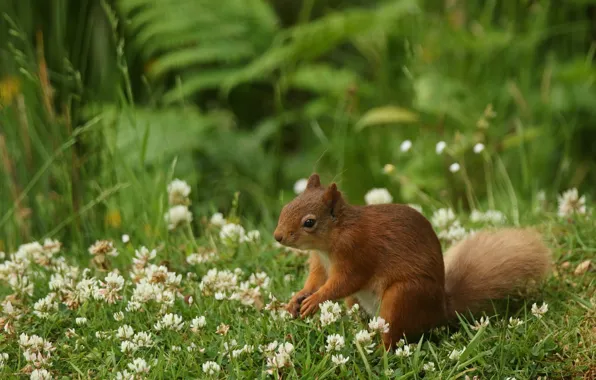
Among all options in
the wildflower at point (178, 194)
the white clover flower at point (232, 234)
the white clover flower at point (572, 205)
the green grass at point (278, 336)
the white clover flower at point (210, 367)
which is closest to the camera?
the white clover flower at point (210, 367)

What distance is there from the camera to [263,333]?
2.99 m

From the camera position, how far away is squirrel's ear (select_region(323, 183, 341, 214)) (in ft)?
9.81

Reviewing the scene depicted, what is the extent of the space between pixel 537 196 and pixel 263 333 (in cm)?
211

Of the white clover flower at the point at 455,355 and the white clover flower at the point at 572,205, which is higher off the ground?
the white clover flower at the point at 455,355

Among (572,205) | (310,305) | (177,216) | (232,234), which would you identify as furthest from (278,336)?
(572,205)

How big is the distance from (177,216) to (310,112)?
243 cm

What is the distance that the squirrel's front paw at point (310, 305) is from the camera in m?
2.93

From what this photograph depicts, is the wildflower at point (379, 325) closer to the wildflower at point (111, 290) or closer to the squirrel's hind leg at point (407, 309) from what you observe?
the squirrel's hind leg at point (407, 309)

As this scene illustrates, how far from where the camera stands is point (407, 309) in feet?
9.55

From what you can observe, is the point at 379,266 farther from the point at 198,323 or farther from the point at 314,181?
the point at 198,323

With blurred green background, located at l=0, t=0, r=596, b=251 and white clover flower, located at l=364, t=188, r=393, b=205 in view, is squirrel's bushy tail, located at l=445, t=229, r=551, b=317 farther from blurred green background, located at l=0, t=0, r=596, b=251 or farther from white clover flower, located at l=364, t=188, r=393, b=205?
blurred green background, located at l=0, t=0, r=596, b=251

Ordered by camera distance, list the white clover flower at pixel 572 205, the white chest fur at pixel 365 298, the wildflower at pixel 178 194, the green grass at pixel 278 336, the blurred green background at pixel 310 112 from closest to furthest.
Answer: the green grass at pixel 278 336
the white chest fur at pixel 365 298
the white clover flower at pixel 572 205
the wildflower at pixel 178 194
the blurred green background at pixel 310 112

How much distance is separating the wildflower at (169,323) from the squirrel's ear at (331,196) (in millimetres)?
636

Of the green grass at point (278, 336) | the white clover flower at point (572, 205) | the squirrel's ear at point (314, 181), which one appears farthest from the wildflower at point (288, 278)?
the white clover flower at point (572, 205)
